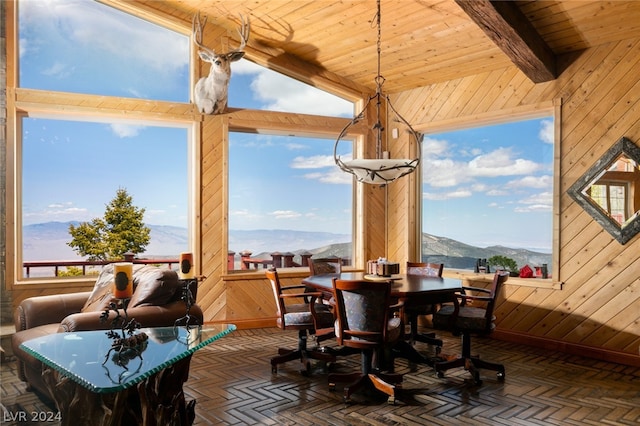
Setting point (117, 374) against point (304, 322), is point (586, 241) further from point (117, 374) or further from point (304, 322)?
point (117, 374)

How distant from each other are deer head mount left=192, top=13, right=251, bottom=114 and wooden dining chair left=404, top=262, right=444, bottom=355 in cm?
274

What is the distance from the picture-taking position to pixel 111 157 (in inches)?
221

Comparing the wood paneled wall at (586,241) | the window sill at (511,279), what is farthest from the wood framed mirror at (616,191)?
the window sill at (511,279)

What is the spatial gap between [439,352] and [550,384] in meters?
1.03

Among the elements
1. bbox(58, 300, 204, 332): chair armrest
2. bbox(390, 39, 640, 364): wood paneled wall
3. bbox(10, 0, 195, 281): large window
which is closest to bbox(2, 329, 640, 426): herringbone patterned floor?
bbox(390, 39, 640, 364): wood paneled wall

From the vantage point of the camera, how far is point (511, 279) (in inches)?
211

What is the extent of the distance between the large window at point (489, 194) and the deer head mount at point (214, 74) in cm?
252

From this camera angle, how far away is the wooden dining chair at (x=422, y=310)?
15.8 ft

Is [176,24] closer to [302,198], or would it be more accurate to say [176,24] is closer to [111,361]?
[302,198]

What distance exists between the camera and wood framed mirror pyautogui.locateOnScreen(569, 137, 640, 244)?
4.53 metres

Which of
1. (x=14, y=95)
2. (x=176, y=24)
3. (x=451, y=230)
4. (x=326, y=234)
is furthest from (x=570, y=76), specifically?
(x=14, y=95)

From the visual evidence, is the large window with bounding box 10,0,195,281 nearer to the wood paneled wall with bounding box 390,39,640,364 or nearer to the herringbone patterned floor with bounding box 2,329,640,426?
the herringbone patterned floor with bounding box 2,329,640,426

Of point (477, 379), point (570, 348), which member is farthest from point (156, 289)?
point (570, 348)

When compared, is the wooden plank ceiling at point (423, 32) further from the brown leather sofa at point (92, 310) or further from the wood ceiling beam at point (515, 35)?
the brown leather sofa at point (92, 310)
